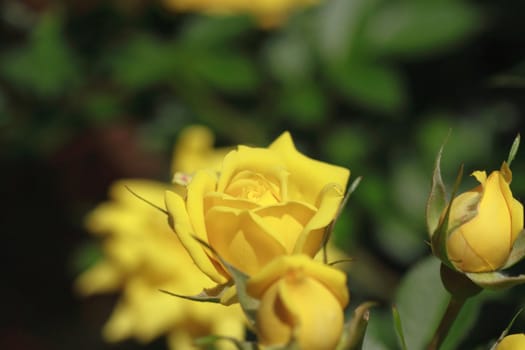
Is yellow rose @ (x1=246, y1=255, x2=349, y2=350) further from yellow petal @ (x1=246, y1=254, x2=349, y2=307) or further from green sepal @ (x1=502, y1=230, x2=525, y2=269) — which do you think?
green sepal @ (x1=502, y1=230, x2=525, y2=269)

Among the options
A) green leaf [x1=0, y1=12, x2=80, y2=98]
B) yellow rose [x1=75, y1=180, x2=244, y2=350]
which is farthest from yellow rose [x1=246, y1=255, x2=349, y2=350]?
green leaf [x1=0, y1=12, x2=80, y2=98]

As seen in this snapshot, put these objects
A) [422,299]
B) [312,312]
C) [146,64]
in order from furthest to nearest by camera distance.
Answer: [146,64] < [422,299] < [312,312]

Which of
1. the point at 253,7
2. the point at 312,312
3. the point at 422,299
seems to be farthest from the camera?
the point at 253,7

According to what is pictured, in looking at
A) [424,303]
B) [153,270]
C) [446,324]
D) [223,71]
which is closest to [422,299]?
[424,303]

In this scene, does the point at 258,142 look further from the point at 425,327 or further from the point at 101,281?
the point at 425,327

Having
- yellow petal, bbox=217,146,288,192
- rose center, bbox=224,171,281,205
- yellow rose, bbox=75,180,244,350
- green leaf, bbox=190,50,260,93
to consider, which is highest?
yellow petal, bbox=217,146,288,192

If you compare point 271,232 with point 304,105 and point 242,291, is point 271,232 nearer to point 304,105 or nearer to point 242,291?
point 242,291
